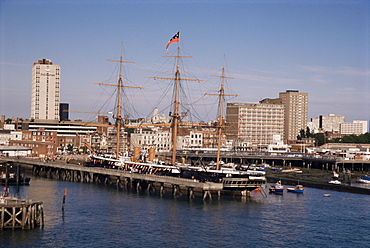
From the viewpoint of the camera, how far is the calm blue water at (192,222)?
5438cm

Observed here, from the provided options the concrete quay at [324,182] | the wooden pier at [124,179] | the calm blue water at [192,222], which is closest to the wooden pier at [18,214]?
the calm blue water at [192,222]

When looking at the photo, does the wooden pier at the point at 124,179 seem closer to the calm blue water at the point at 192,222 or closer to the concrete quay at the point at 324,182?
the calm blue water at the point at 192,222

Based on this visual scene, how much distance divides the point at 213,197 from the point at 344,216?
21.4 m

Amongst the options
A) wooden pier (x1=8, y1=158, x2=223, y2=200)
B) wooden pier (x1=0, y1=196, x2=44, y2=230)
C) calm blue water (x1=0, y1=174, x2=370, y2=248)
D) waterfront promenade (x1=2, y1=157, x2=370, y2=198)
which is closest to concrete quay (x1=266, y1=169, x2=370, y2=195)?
waterfront promenade (x1=2, y1=157, x2=370, y2=198)

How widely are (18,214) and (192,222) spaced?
20.6 metres

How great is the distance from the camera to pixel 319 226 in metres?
65.0

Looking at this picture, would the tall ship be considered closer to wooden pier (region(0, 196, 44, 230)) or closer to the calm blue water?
the calm blue water

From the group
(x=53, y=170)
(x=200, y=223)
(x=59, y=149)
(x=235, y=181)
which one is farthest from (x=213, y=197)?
(x=59, y=149)

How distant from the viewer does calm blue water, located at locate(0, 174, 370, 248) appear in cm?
5438

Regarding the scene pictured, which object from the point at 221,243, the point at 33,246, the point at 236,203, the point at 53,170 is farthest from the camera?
the point at 53,170

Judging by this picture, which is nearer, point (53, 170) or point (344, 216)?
point (344, 216)

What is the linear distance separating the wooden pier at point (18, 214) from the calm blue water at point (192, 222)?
41.5 inches

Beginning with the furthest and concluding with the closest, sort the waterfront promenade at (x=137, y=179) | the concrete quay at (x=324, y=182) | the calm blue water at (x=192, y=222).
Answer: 1. the concrete quay at (x=324, y=182)
2. the waterfront promenade at (x=137, y=179)
3. the calm blue water at (x=192, y=222)

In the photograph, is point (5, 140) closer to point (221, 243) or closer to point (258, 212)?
point (258, 212)
